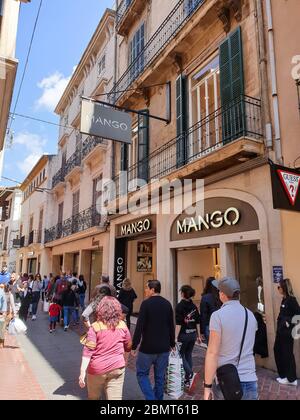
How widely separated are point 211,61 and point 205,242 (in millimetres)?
4993

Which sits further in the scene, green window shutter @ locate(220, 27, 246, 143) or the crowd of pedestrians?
green window shutter @ locate(220, 27, 246, 143)

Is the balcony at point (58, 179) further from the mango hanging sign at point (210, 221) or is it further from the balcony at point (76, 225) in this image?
the mango hanging sign at point (210, 221)

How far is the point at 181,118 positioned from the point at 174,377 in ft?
23.6

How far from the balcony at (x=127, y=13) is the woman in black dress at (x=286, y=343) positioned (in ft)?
41.4

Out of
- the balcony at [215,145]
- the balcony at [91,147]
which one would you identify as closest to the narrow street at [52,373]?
the balcony at [215,145]

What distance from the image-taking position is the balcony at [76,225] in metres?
16.3

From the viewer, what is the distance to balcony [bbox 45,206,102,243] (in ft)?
53.6

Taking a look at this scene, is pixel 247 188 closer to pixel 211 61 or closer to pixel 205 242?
pixel 205 242

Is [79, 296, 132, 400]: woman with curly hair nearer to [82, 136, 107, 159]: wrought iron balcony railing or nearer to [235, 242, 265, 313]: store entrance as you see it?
[235, 242, 265, 313]: store entrance

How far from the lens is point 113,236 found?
14039 millimetres

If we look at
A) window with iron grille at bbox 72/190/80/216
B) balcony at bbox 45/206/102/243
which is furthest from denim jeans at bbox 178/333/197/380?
window with iron grille at bbox 72/190/80/216

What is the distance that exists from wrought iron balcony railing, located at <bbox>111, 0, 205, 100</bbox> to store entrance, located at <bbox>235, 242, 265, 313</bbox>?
643 cm

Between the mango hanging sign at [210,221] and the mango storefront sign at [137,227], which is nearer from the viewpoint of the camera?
the mango hanging sign at [210,221]
